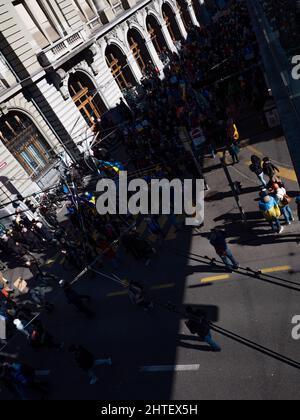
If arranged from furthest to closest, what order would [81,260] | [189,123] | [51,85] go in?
1. [51,85]
2. [189,123]
3. [81,260]

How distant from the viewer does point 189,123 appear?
18156 mm

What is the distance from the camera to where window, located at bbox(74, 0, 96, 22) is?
2773cm

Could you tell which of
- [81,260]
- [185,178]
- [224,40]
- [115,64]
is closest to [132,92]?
[115,64]

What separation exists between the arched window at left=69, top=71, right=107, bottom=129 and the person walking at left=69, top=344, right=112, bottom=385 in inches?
734

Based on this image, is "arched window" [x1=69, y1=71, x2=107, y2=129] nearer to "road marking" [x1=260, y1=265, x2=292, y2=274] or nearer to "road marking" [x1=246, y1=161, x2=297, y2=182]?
"road marking" [x1=246, y1=161, x2=297, y2=182]

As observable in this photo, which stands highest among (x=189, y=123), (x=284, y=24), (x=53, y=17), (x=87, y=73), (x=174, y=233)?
(x=53, y=17)

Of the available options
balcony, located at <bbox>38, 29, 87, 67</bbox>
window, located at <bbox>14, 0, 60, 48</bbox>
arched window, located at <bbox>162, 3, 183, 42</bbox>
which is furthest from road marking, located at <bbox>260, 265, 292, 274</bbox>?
arched window, located at <bbox>162, 3, 183, 42</bbox>

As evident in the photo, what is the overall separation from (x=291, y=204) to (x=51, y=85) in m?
17.6

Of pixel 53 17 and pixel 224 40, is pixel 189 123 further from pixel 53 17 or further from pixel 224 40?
pixel 53 17

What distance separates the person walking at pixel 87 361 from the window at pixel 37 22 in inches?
812

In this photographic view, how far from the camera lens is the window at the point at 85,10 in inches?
1092

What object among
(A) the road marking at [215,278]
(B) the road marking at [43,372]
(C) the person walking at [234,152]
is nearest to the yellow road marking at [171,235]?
(A) the road marking at [215,278]

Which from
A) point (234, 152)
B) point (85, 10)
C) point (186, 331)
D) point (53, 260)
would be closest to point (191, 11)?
point (85, 10)

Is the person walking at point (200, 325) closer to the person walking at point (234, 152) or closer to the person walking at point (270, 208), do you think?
the person walking at point (270, 208)
